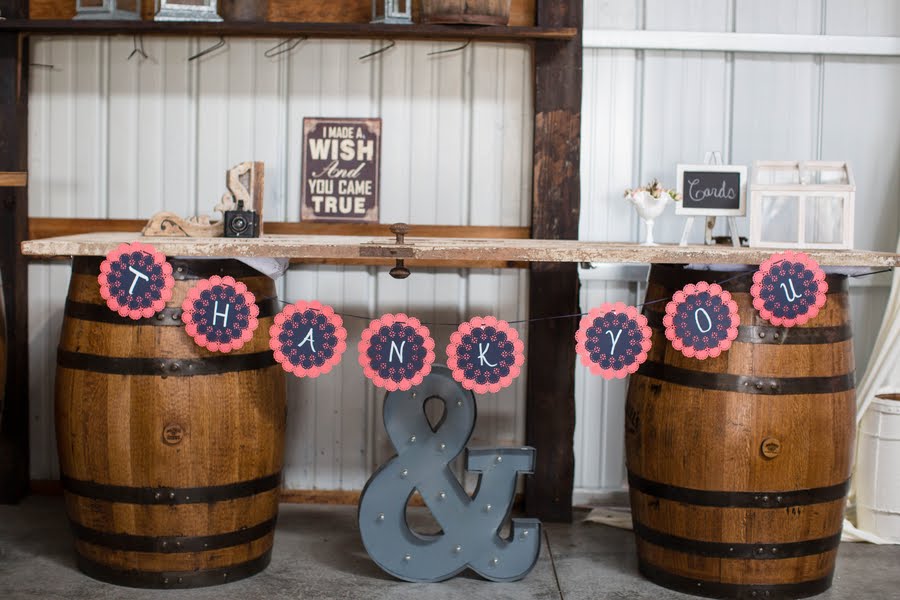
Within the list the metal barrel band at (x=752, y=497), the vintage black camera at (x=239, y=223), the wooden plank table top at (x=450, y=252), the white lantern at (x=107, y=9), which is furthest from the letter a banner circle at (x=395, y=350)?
the white lantern at (x=107, y=9)

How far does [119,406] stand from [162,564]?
1.64ft

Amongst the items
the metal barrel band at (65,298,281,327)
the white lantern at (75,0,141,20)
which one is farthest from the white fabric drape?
the white lantern at (75,0,141,20)

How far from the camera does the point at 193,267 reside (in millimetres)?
3023

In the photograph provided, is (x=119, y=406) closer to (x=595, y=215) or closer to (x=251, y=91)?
(x=251, y=91)

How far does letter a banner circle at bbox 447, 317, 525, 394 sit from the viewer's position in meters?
3.01

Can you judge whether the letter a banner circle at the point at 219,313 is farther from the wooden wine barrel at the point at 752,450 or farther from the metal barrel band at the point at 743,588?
the metal barrel band at the point at 743,588

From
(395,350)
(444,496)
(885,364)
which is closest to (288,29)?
(395,350)

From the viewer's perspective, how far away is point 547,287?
12.8 feet

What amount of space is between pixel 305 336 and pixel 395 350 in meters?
0.27

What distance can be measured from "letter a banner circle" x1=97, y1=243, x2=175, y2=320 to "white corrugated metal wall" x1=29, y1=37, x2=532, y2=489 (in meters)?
1.06

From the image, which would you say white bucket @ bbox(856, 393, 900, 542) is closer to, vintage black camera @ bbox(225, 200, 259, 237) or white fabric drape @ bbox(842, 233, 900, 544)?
white fabric drape @ bbox(842, 233, 900, 544)

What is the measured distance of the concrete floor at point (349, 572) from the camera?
121 inches

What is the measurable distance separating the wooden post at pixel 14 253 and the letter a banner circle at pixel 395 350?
1.70m

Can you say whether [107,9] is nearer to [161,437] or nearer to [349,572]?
[161,437]
